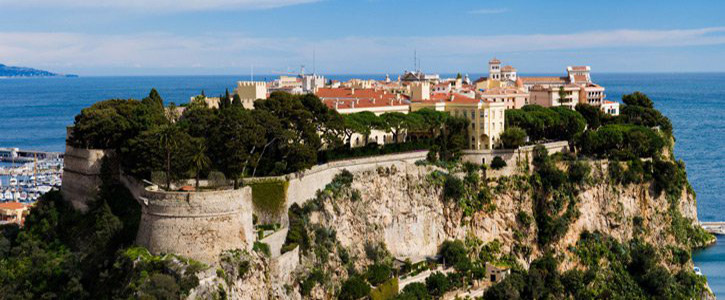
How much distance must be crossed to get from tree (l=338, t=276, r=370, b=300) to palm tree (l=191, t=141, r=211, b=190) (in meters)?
8.85

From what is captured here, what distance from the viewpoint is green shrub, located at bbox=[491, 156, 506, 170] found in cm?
5400

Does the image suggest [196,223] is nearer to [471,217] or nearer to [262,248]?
[262,248]

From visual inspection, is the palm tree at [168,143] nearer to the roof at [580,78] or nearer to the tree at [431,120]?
the tree at [431,120]

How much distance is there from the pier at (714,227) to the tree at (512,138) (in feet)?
72.4

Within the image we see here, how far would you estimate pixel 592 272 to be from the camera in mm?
53312

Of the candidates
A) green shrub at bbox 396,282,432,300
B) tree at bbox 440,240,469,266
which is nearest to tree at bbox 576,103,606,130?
tree at bbox 440,240,469,266

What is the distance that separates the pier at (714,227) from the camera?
225ft

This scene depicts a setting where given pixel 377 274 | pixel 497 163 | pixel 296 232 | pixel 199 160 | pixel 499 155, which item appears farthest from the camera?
pixel 499 155

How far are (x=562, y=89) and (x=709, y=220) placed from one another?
16.3 meters

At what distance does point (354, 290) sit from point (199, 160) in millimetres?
9930

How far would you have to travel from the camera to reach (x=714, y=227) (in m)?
69.1

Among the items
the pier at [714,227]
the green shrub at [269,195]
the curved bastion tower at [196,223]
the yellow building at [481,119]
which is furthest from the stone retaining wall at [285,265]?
the pier at [714,227]

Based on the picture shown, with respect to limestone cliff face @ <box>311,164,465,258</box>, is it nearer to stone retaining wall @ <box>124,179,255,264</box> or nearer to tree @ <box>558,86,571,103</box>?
stone retaining wall @ <box>124,179,255,264</box>

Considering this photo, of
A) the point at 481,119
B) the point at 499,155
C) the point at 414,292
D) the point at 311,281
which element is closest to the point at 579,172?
the point at 499,155
